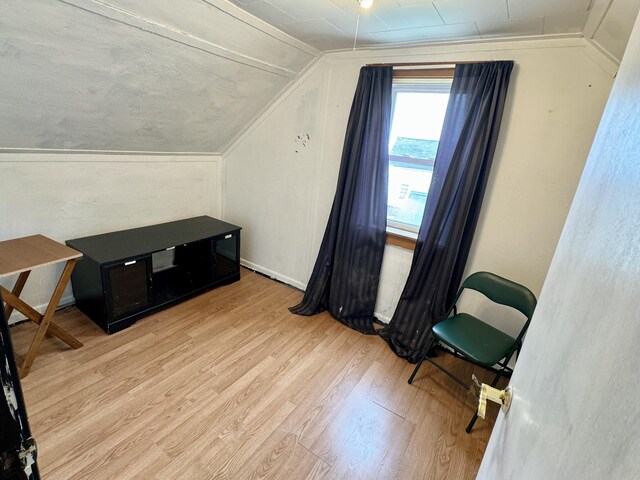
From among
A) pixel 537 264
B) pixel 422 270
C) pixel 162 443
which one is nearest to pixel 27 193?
pixel 162 443

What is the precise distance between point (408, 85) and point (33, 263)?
2.61m

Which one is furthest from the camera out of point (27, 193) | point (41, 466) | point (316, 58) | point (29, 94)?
point (316, 58)

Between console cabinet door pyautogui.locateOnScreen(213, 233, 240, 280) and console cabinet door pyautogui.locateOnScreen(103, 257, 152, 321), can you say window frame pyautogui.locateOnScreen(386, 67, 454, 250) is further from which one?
console cabinet door pyautogui.locateOnScreen(103, 257, 152, 321)

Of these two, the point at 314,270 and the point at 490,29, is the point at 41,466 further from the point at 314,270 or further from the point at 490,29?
the point at 490,29

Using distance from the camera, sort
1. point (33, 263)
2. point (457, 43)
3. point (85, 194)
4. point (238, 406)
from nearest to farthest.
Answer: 1. point (33, 263)
2. point (238, 406)
3. point (457, 43)
4. point (85, 194)

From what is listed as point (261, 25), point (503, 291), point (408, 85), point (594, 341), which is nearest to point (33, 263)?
point (261, 25)

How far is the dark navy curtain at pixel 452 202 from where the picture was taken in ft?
6.29

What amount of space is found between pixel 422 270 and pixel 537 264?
706 millimetres

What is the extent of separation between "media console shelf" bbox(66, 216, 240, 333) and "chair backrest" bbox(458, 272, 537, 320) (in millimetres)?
2115

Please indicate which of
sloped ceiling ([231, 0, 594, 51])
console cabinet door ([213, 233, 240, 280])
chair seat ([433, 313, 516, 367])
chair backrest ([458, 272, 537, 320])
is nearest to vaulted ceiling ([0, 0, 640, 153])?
sloped ceiling ([231, 0, 594, 51])

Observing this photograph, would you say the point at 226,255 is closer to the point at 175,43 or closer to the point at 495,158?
the point at 175,43

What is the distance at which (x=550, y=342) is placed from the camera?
62 centimetres

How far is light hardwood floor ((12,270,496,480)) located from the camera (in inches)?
59.2

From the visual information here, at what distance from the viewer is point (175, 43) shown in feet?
6.10
